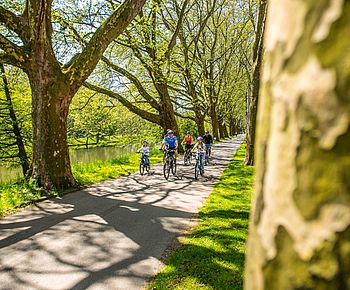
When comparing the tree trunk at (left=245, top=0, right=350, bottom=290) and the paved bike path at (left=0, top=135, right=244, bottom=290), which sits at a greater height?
the tree trunk at (left=245, top=0, right=350, bottom=290)

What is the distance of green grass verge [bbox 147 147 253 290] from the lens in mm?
4262

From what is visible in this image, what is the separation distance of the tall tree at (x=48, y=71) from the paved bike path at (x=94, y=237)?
5.05ft

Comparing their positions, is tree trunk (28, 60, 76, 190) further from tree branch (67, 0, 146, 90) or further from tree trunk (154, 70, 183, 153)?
tree trunk (154, 70, 183, 153)

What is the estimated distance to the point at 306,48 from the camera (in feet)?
2.14

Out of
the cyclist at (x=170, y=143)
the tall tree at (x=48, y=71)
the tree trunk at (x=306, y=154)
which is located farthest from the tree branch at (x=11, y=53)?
the tree trunk at (x=306, y=154)

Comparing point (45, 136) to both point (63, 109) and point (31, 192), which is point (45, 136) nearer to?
point (63, 109)

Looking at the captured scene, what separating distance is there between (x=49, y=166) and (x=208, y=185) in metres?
6.06

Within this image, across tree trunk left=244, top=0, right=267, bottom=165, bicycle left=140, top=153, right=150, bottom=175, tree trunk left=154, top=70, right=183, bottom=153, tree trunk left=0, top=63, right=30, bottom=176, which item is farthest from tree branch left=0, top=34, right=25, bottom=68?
tree trunk left=154, top=70, right=183, bottom=153

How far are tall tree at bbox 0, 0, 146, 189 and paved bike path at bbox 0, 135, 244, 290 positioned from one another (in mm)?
1540

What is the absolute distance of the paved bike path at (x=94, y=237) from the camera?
4.59 meters

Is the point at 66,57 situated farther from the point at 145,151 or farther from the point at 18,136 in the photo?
the point at 18,136

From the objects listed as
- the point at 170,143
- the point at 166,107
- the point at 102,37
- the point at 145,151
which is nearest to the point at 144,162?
the point at 145,151

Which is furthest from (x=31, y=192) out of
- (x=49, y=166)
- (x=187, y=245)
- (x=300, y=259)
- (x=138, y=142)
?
(x=138, y=142)

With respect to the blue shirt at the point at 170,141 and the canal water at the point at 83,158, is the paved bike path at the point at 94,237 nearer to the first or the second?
the blue shirt at the point at 170,141
